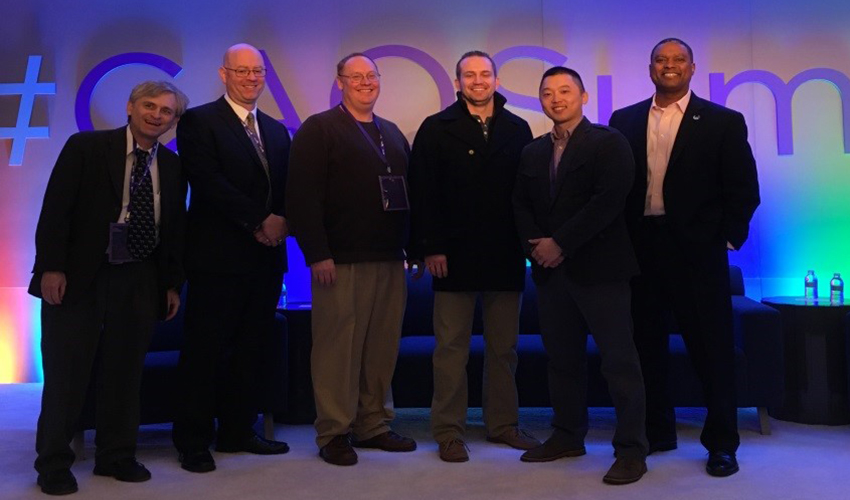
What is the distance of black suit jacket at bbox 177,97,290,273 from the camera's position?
134 inches

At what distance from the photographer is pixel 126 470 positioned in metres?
3.29

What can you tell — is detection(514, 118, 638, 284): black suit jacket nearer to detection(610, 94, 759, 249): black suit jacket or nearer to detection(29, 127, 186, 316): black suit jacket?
detection(610, 94, 759, 249): black suit jacket

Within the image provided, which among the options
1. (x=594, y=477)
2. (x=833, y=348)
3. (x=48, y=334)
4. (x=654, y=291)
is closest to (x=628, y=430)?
(x=594, y=477)

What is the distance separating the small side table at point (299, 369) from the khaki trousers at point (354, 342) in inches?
18.4

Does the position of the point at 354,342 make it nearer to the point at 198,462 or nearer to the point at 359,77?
the point at 198,462

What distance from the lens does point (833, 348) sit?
4.07 metres

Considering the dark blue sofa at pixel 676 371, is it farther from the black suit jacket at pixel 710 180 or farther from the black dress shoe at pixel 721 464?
the black suit jacket at pixel 710 180

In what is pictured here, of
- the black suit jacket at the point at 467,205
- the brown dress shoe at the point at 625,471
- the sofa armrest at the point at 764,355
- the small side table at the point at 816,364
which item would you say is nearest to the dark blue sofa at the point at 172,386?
the black suit jacket at the point at 467,205

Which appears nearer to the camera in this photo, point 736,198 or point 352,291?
point 736,198

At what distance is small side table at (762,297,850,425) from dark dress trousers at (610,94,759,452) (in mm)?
956

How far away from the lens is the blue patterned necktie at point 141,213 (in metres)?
3.24

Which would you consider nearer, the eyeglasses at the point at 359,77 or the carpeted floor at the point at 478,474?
the carpeted floor at the point at 478,474

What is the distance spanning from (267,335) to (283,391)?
387 millimetres

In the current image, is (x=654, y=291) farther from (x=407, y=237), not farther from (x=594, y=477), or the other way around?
(x=407, y=237)
